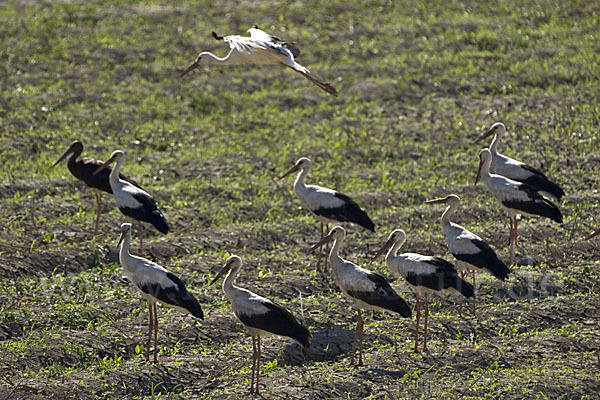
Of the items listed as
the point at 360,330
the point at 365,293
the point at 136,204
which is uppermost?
the point at 365,293

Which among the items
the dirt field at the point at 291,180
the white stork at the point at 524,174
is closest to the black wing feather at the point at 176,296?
the dirt field at the point at 291,180

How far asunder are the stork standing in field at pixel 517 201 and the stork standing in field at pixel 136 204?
15.5 ft

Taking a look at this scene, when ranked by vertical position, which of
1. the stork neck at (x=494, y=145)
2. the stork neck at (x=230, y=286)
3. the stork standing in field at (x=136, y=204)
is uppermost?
the stork neck at (x=230, y=286)

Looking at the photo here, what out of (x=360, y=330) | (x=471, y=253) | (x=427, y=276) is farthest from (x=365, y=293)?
(x=471, y=253)

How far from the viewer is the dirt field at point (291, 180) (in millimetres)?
10391

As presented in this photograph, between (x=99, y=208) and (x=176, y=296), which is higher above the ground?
(x=176, y=296)

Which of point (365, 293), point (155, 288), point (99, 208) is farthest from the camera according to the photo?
point (99, 208)

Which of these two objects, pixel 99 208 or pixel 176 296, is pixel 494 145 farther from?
pixel 176 296

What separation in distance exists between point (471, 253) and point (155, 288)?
388 cm

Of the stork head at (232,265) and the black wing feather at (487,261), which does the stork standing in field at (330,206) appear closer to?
the black wing feather at (487,261)

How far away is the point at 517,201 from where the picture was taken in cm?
1372

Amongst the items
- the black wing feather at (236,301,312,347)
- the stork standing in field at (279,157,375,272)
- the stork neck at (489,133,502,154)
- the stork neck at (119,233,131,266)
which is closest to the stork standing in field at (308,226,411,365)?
the black wing feather at (236,301,312,347)

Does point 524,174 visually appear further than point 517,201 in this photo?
Yes

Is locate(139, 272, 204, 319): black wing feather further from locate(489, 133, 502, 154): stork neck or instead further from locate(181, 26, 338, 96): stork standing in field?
locate(489, 133, 502, 154): stork neck
